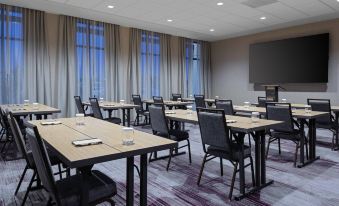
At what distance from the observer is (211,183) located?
310 centimetres

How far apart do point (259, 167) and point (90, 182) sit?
1.87 metres

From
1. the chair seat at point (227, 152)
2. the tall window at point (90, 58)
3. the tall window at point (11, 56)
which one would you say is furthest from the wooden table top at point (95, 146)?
the tall window at point (90, 58)

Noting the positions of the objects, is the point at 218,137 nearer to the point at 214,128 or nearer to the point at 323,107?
the point at 214,128

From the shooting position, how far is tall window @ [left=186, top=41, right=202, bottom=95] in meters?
9.80

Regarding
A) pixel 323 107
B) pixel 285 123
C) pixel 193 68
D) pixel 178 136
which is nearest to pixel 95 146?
pixel 178 136

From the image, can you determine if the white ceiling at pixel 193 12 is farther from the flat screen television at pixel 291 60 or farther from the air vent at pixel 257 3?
the flat screen television at pixel 291 60

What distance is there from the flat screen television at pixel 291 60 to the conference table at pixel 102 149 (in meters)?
6.86

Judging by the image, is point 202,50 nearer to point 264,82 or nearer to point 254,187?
point 264,82

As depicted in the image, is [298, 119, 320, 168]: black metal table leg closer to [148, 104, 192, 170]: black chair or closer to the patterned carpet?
the patterned carpet

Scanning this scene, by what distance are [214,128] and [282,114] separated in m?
1.62

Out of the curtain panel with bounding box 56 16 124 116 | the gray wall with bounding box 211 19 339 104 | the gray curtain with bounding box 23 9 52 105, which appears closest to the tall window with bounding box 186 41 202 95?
the gray wall with bounding box 211 19 339 104

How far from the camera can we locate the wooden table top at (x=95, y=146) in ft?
5.28

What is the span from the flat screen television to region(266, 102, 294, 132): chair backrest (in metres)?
4.40

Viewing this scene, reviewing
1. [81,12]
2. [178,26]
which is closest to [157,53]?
[178,26]
